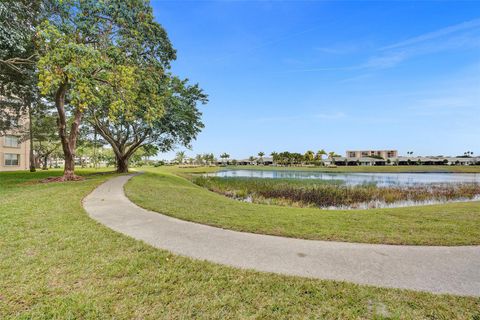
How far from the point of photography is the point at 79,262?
4.00 meters

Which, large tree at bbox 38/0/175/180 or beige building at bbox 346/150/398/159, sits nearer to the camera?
large tree at bbox 38/0/175/180

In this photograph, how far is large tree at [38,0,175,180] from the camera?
845 centimetres

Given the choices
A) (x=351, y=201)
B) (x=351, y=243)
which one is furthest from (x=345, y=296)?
(x=351, y=201)

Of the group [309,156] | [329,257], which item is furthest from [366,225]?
[309,156]

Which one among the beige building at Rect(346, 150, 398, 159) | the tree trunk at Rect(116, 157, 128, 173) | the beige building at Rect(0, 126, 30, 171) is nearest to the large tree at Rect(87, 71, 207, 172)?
the tree trunk at Rect(116, 157, 128, 173)

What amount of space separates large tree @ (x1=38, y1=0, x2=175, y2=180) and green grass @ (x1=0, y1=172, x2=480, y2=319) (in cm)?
642

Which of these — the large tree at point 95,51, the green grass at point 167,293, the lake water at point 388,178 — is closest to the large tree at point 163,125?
the large tree at point 95,51

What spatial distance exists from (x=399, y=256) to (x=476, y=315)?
5.69ft

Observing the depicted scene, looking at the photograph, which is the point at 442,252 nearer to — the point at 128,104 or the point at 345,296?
the point at 345,296

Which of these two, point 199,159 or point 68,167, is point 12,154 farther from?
point 199,159

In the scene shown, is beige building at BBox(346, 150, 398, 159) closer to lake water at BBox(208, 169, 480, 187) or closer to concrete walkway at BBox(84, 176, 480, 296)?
lake water at BBox(208, 169, 480, 187)

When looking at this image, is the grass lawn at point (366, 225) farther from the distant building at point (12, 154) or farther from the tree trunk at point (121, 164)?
the distant building at point (12, 154)

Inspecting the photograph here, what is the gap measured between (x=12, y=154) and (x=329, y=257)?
186 feet

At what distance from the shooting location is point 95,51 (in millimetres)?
8930
